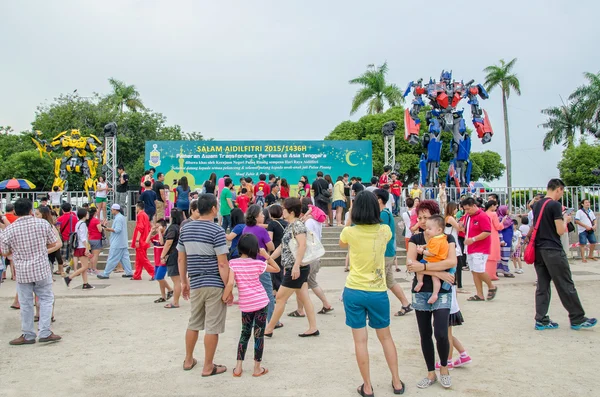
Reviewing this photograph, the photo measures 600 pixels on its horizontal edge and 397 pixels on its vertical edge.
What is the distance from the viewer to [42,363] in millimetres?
5238

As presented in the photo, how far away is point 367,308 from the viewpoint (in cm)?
412

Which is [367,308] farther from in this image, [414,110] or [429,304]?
[414,110]

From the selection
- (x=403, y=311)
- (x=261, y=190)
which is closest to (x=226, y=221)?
(x=261, y=190)

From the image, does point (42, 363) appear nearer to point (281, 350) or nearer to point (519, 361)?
point (281, 350)

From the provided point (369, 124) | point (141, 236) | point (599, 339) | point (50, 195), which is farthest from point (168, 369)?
point (369, 124)

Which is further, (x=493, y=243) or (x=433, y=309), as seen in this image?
(x=493, y=243)

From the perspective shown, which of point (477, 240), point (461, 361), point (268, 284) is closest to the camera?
point (461, 361)

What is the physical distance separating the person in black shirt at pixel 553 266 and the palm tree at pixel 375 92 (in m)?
32.2

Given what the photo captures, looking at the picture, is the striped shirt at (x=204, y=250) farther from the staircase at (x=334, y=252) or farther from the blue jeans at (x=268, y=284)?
the staircase at (x=334, y=252)

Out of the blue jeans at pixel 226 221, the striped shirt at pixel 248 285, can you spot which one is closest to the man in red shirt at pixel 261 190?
the blue jeans at pixel 226 221

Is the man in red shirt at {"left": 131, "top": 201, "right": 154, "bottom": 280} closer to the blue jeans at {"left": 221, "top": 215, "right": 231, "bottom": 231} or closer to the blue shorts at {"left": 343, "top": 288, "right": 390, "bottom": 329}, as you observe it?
the blue jeans at {"left": 221, "top": 215, "right": 231, "bottom": 231}

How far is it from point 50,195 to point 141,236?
6.38 meters

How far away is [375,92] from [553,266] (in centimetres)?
3292

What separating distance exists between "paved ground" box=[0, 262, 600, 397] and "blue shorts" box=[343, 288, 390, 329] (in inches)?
25.0
